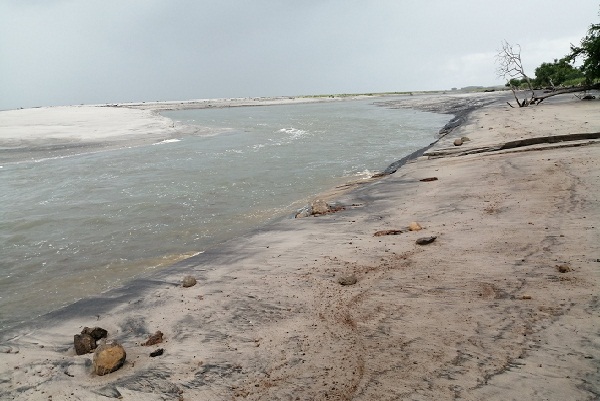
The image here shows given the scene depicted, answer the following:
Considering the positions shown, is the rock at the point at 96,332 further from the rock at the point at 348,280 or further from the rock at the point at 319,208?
the rock at the point at 319,208

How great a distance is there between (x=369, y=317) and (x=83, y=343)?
10.7ft

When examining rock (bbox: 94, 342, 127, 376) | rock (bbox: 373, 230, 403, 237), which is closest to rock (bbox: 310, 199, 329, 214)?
Answer: rock (bbox: 373, 230, 403, 237)

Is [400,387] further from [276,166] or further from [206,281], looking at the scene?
[276,166]

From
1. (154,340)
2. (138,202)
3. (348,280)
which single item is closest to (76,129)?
(138,202)

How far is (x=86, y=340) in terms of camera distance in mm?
4641

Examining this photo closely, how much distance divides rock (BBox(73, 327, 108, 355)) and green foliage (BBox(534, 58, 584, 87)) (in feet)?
150

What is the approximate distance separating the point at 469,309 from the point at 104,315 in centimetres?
463

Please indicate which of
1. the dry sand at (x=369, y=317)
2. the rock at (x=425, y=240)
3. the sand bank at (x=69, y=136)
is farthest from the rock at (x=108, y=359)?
the sand bank at (x=69, y=136)

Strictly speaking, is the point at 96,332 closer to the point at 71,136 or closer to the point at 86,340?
the point at 86,340

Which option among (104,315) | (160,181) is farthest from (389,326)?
(160,181)

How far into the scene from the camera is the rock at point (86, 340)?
15.1 feet

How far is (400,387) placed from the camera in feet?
11.2

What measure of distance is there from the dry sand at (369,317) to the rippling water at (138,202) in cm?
171

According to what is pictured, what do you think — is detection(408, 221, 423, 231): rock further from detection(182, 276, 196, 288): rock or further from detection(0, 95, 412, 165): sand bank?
detection(0, 95, 412, 165): sand bank
